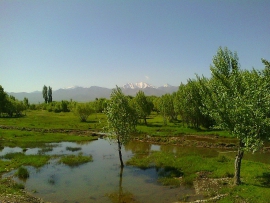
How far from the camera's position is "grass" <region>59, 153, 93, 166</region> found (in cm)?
4065

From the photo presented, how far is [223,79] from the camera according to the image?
3659 centimetres

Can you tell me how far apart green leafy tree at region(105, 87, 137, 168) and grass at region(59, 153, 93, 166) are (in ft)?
28.4

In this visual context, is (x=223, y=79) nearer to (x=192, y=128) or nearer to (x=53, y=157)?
(x=53, y=157)

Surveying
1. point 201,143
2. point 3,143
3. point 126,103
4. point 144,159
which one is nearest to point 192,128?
point 201,143

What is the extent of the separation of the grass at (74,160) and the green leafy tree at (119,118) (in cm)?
865

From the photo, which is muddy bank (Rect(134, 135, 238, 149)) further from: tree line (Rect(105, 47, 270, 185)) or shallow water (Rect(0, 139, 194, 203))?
tree line (Rect(105, 47, 270, 185))

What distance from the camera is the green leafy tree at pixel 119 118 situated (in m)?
36.6

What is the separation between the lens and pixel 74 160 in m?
41.9

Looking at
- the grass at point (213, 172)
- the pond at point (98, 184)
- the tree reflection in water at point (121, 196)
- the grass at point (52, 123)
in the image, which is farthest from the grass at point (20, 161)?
the grass at point (52, 123)

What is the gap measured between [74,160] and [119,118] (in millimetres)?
12878

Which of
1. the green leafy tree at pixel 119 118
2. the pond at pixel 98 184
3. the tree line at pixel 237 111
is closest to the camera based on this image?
the tree line at pixel 237 111

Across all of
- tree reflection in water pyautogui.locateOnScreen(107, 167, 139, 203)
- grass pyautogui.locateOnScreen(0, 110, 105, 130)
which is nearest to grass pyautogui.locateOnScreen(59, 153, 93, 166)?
tree reflection in water pyautogui.locateOnScreen(107, 167, 139, 203)

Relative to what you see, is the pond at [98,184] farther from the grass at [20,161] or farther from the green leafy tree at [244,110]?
the green leafy tree at [244,110]

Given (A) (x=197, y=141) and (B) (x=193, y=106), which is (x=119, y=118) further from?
(B) (x=193, y=106)
